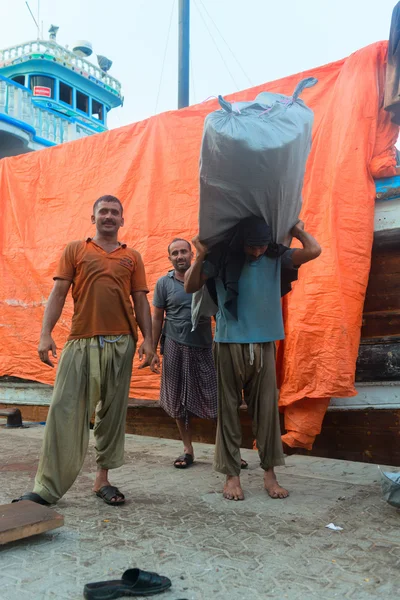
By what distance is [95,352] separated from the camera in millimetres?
2812

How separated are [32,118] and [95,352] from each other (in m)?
6.76

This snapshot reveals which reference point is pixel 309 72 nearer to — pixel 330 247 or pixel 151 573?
pixel 330 247

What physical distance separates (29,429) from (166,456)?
2031 millimetres

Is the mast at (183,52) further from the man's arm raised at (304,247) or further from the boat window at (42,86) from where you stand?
the boat window at (42,86)

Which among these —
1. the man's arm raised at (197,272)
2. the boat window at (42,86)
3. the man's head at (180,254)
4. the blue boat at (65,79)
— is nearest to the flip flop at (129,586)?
the man's arm raised at (197,272)

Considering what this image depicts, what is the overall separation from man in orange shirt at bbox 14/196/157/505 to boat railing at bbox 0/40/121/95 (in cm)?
1539

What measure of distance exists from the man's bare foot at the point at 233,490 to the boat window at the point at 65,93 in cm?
1640

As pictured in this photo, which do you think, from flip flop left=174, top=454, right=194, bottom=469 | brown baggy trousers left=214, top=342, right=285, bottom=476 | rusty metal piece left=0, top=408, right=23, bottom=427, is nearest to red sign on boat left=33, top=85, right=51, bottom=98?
rusty metal piece left=0, top=408, right=23, bottom=427

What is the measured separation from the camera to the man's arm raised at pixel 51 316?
9.20 ft

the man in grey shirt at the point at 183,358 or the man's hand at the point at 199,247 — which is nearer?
the man's hand at the point at 199,247

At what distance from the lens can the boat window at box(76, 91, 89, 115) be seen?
1745 centimetres

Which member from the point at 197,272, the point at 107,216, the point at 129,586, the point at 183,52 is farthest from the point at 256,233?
the point at 183,52

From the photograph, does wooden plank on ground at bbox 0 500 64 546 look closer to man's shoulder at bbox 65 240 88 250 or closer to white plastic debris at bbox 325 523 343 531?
white plastic debris at bbox 325 523 343 531

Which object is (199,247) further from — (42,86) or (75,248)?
(42,86)
